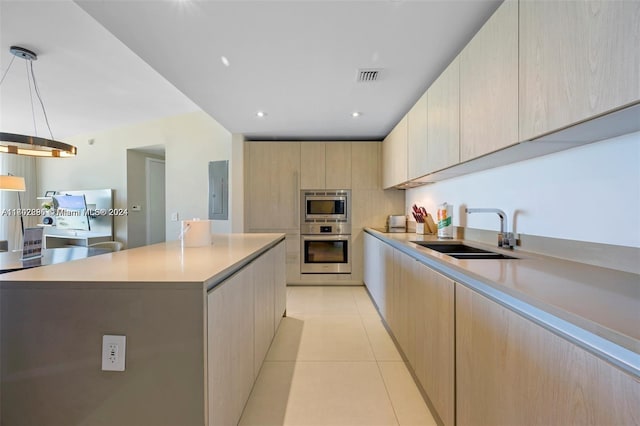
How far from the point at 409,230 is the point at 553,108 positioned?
2623 millimetres

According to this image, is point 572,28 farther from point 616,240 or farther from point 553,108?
point 616,240

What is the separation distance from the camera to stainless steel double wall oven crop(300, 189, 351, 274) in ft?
13.1

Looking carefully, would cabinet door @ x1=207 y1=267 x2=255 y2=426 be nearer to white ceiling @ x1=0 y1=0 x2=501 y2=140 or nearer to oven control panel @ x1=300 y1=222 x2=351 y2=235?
white ceiling @ x1=0 y1=0 x2=501 y2=140

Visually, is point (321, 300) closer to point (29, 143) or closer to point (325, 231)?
point (325, 231)

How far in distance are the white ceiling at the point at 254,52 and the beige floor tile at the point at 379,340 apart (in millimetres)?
2265

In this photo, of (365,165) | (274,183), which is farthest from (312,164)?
(365,165)

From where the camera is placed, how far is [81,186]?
5.33 meters

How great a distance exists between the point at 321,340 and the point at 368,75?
7.54ft

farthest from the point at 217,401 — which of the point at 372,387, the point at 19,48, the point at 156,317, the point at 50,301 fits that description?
the point at 19,48

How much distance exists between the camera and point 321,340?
2.35 meters

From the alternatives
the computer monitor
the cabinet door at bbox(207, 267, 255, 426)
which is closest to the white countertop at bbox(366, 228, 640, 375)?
the cabinet door at bbox(207, 267, 255, 426)

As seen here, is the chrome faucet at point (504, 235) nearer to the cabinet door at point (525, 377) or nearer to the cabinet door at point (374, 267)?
the cabinet door at point (525, 377)

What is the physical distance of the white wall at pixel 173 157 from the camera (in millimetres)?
4441

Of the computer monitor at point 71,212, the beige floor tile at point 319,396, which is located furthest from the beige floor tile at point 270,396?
the computer monitor at point 71,212
